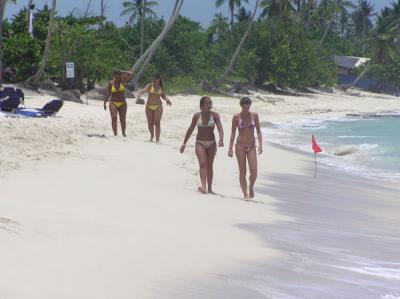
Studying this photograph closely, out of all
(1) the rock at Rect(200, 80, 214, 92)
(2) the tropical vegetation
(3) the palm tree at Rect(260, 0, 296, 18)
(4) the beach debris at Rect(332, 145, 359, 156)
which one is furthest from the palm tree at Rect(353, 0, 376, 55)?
(4) the beach debris at Rect(332, 145, 359, 156)

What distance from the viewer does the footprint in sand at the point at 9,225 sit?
Answer: 4.94 meters

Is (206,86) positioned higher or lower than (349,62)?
lower

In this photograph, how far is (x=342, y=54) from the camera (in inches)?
3469

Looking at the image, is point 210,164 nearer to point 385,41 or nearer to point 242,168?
point 242,168

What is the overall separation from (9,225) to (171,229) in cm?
146

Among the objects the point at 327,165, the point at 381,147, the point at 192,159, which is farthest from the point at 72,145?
the point at 381,147

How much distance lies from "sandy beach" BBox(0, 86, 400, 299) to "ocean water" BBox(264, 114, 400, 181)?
306cm

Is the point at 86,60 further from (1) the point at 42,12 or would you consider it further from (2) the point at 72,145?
(2) the point at 72,145

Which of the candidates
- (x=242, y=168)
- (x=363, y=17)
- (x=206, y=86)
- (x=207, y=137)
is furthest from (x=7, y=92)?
(x=363, y=17)

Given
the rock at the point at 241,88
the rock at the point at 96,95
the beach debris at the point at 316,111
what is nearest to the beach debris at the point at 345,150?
the rock at the point at 96,95

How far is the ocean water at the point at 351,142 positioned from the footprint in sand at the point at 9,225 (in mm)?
9227

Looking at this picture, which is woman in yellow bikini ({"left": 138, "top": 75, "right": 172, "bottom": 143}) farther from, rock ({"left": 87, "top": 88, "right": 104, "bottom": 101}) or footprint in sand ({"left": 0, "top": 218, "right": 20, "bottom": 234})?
rock ({"left": 87, "top": 88, "right": 104, "bottom": 101})

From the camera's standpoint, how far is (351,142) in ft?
72.0

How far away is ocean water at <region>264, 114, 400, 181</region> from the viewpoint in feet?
50.2
